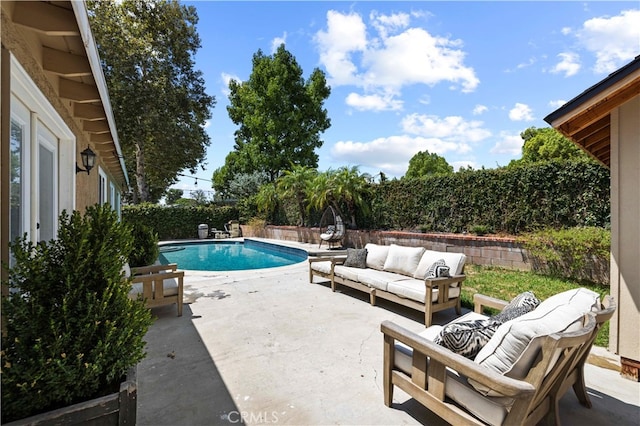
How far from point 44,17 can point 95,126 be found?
139 inches

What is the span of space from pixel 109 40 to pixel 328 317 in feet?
66.3

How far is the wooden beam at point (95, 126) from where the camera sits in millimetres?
5090

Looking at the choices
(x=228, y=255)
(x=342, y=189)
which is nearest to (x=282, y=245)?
(x=228, y=255)

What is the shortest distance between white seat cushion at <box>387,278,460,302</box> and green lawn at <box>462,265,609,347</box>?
785 millimetres

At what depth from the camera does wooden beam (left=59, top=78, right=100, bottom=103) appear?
352 cm

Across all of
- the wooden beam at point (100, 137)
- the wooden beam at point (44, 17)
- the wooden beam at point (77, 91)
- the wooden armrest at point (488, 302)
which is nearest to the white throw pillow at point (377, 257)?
the wooden armrest at point (488, 302)

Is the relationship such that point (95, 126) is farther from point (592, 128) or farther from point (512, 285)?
point (512, 285)

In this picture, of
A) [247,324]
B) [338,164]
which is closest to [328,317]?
[247,324]

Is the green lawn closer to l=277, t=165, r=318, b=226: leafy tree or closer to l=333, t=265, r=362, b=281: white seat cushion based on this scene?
l=333, t=265, r=362, b=281: white seat cushion

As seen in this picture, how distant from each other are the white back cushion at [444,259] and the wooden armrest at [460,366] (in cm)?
279

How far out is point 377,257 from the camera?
20.1ft

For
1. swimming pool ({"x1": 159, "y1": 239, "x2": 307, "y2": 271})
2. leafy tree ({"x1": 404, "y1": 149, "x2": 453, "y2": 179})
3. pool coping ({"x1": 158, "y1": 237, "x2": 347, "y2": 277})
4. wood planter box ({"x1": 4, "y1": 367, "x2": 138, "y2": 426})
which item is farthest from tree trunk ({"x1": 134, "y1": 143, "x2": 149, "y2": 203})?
leafy tree ({"x1": 404, "y1": 149, "x2": 453, "y2": 179})

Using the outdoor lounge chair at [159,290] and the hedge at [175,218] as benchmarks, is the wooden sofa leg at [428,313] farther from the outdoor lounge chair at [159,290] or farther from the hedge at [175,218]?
the hedge at [175,218]

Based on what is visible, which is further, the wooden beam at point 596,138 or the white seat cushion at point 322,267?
the white seat cushion at point 322,267
